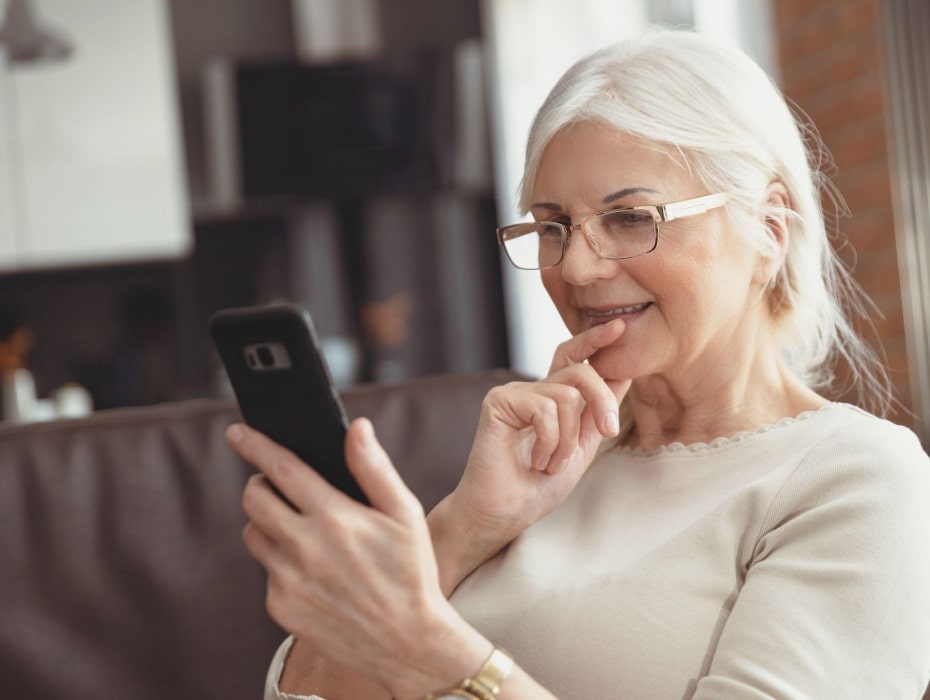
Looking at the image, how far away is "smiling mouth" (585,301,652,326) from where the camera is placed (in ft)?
3.88

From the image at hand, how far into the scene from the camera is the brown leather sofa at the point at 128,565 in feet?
4.12

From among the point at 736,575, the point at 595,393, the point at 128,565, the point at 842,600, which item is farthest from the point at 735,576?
the point at 128,565

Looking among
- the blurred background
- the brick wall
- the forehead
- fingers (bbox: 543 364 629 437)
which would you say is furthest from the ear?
the blurred background

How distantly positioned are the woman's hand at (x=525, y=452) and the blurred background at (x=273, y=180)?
10.3ft

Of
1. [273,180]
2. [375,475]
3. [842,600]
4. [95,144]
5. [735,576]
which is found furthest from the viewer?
[273,180]

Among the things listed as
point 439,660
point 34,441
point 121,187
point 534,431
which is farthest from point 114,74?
point 439,660

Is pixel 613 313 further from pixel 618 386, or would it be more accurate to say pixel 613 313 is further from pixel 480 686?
pixel 480 686

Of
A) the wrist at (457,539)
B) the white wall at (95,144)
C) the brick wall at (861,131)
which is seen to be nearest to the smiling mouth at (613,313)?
the wrist at (457,539)

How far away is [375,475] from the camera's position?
0.77 m

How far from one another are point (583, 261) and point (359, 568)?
49 centimetres

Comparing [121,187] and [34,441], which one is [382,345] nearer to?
[121,187]

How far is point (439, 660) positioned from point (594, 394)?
381 mm

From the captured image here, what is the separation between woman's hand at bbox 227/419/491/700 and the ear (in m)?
0.57

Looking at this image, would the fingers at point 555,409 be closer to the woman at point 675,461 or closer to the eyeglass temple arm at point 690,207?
the woman at point 675,461
